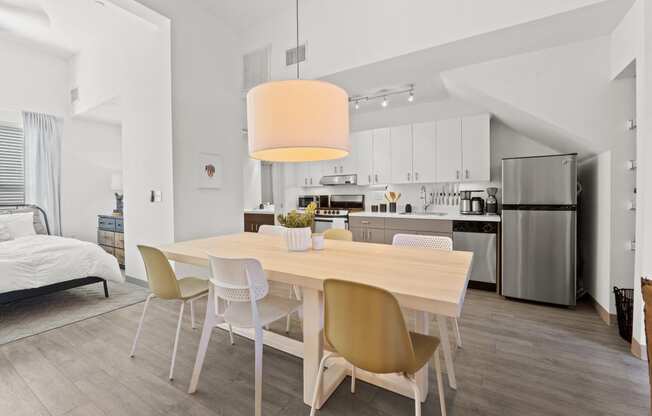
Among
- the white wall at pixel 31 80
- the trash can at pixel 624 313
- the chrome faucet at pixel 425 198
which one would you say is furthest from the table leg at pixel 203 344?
the white wall at pixel 31 80

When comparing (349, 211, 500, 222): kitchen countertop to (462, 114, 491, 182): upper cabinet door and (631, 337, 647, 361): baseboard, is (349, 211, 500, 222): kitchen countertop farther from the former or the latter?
(631, 337, 647, 361): baseboard

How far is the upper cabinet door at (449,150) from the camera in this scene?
3.97 meters

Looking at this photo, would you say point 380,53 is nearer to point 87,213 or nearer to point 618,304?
point 618,304

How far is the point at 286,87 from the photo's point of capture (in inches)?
65.5

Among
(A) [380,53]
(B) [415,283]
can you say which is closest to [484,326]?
(B) [415,283]

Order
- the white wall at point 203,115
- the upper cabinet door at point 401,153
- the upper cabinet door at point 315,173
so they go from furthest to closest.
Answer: the upper cabinet door at point 315,173 < the upper cabinet door at point 401,153 < the white wall at point 203,115

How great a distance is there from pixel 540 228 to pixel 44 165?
272 inches

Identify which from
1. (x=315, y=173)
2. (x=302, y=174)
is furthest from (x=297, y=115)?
(x=302, y=174)

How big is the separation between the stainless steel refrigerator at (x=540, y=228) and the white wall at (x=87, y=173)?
640 cm

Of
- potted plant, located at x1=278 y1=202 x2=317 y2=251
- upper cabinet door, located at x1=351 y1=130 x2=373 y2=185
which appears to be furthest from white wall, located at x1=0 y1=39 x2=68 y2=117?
potted plant, located at x1=278 y1=202 x2=317 y2=251

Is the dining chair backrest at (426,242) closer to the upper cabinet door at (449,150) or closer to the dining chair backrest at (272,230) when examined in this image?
the dining chair backrest at (272,230)

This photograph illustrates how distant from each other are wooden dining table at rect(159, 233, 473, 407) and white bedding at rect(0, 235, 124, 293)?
5.65 ft

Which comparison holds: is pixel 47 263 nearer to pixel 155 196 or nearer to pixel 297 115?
pixel 155 196

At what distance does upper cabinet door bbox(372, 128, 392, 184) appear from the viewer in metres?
4.49
